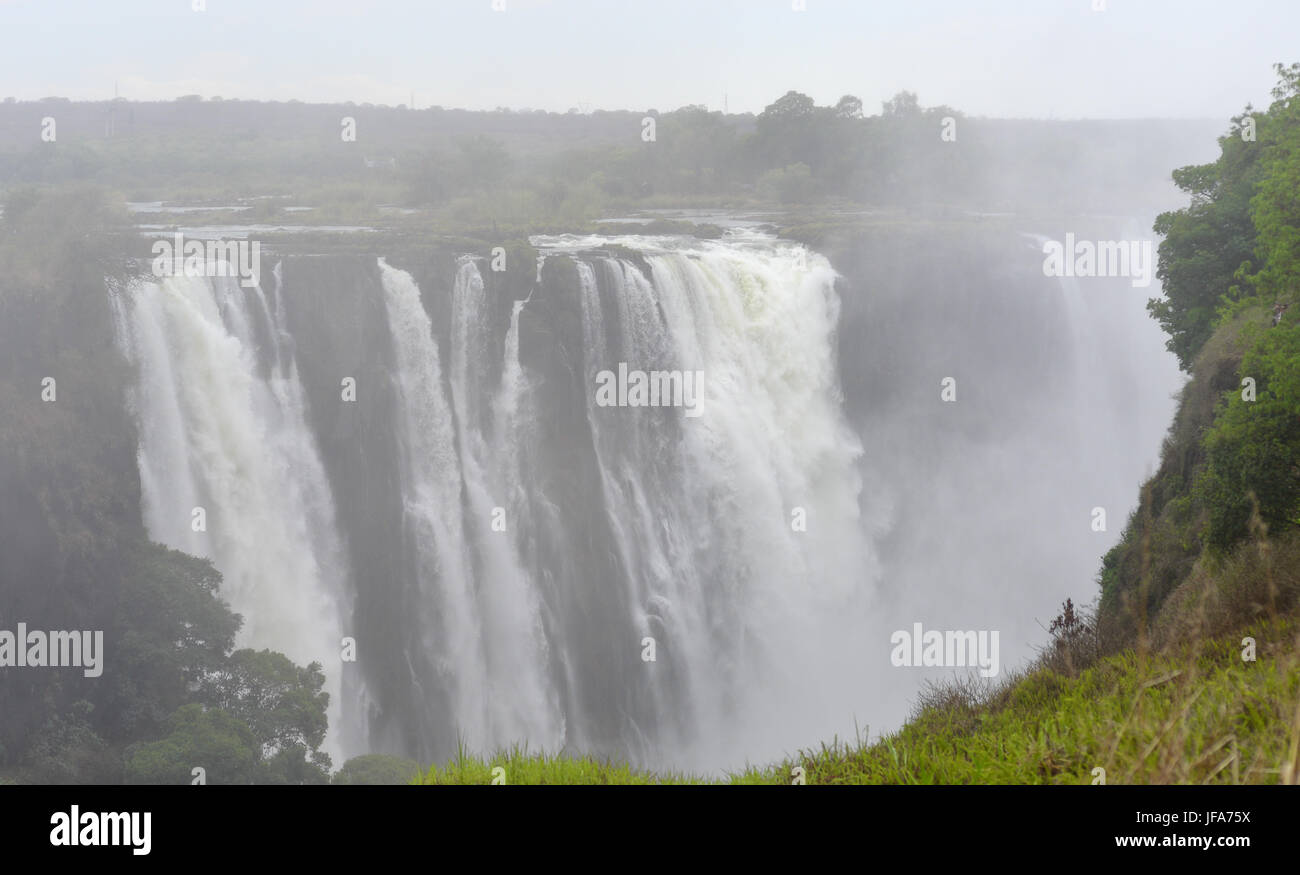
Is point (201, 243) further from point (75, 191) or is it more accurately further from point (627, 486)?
point (627, 486)

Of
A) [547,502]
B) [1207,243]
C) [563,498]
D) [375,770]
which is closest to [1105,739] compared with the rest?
[375,770]

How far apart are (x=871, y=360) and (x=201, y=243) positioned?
2032 cm

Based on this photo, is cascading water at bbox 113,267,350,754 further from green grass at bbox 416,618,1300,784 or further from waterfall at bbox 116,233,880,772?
green grass at bbox 416,618,1300,784

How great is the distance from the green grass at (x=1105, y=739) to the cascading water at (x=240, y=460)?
17.2 metres

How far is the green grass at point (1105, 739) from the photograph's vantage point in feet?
14.0

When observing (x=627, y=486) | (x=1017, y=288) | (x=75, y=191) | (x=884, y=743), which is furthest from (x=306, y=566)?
(x=1017, y=288)

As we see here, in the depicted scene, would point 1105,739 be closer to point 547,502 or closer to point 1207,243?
point 1207,243

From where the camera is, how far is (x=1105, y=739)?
182 inches

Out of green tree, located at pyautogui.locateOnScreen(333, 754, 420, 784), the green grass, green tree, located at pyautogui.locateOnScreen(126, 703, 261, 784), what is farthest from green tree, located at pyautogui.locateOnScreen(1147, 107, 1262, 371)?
green tree, located at pyautogui.locateOnScreen(126, 703, 261, 784)

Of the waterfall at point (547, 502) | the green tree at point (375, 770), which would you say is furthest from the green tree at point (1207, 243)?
the green tree at point (375, 770)

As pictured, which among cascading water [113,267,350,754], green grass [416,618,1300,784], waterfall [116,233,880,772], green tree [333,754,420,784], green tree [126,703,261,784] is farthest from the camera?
waterfall [116,233,880,772]

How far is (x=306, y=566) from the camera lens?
2214cm

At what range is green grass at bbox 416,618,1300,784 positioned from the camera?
4262 mm

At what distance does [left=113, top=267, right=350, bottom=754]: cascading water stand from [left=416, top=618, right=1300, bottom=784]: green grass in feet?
56.3
